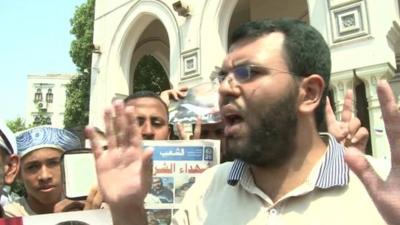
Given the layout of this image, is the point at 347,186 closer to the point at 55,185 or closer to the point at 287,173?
the point at 287,173

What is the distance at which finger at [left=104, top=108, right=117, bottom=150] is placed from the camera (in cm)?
134

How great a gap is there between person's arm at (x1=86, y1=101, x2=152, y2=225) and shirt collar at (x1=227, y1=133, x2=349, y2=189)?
34cm

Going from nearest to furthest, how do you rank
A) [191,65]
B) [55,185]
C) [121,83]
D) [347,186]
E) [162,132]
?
[347,186], [55,185], [162,132], [191,65], [121,83]

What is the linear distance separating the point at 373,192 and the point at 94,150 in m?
0.79

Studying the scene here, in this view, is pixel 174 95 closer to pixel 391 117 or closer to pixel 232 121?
pixel 232 121

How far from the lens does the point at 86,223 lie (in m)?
1.54

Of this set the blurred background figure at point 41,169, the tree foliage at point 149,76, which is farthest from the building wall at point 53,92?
the blurred background figure at point 41,169

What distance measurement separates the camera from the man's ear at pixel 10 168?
176 cm

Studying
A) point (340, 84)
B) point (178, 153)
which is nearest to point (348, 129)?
point (178, 153)

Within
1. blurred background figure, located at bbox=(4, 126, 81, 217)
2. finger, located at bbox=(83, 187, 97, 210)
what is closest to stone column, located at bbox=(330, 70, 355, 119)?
blurred background figure, located at bbox=(4, 126, 81, 217)

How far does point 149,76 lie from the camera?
21234mm

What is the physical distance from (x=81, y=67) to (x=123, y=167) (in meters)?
21.4

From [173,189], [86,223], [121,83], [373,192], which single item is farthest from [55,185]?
[121,83]

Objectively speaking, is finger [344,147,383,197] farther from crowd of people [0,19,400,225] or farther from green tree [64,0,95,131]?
green tree [64,0,95,131]
